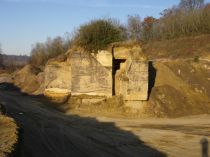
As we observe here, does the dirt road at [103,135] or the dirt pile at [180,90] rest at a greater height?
the dirt pile at [180,90]

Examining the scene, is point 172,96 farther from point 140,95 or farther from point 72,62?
point 72,62

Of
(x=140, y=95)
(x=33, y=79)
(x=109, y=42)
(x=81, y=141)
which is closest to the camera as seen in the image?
(x=81, y=141)

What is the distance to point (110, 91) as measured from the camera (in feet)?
97.0

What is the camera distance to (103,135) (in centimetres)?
2028

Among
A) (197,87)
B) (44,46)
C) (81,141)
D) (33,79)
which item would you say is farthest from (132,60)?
(44,46)

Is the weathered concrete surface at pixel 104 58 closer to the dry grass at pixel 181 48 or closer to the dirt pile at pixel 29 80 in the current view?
the dirt pile at pixel 29 80

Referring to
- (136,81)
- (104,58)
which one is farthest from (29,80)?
(136,81)

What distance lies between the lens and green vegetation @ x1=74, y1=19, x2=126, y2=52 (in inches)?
1195

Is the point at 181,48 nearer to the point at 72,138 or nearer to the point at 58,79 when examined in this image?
the point at 58,79

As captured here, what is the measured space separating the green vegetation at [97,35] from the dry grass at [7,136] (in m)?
15.5

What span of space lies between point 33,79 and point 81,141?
1186 inches

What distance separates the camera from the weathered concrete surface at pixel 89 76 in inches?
Answer: 1163

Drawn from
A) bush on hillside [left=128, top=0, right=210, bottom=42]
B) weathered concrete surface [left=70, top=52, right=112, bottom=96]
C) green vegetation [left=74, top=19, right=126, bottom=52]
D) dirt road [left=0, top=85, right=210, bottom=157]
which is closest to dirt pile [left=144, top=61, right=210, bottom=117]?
dirt road [left=0, top=85, right=210, bottom=157]

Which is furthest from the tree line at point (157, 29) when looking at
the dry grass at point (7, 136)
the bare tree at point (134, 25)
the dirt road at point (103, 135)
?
the dry grass at point (7, 136)
